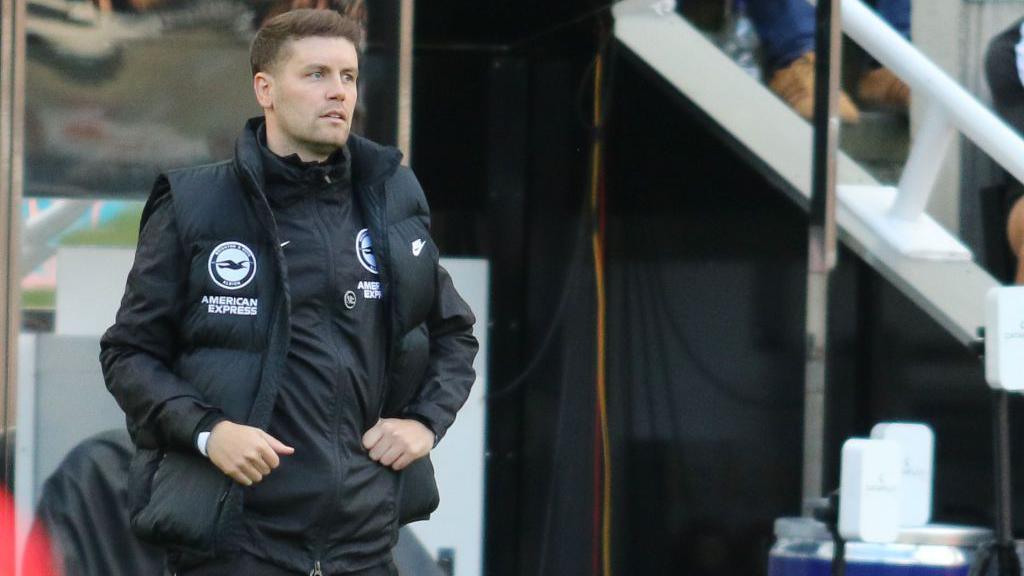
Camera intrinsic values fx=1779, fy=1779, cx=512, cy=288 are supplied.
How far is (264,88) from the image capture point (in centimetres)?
298

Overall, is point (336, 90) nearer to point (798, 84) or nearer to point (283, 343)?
point (283, 343)

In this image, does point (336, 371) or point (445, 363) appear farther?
point (445, 363)

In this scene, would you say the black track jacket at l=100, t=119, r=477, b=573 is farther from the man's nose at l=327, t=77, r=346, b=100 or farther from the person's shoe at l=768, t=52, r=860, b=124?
the person's shoe at l=768, t=52, r=860, b=124

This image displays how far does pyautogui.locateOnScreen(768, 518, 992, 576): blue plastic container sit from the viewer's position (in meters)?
4.38

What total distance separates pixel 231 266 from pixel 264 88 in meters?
0.33

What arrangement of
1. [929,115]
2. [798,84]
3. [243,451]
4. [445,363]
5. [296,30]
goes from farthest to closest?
[798,84], [929,115], [445,363], [296,30], [243,451]

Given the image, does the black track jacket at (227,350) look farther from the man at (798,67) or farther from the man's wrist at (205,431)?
the man at (798,67)

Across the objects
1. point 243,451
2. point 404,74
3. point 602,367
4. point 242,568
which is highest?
point 404,74

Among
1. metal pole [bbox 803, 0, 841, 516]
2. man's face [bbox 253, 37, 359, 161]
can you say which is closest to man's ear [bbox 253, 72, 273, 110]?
man's face [bbox 253, 37, 359, 161]

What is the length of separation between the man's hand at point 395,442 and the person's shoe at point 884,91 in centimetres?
308

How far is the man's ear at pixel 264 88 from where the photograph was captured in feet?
9.73

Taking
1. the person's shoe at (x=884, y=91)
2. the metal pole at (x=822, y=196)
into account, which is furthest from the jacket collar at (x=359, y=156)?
the person's shoe at (x=884, y=91)

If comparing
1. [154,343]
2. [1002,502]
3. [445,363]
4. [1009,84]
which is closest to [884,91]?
[1009,84]

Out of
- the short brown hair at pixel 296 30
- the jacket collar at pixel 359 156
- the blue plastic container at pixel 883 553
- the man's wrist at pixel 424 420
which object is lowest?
the blue plastic container at pixel 883 553
